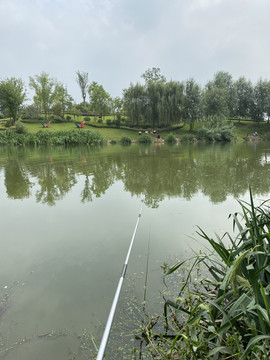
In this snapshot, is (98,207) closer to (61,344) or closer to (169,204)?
(169,204)

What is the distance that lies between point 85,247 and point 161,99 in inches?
1487

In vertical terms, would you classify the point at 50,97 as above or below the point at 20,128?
above

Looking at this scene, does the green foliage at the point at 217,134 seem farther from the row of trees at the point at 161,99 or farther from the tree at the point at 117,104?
the tree at the point at 117,104

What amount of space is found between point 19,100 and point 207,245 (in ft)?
143

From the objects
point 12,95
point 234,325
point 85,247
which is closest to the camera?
point 234,325

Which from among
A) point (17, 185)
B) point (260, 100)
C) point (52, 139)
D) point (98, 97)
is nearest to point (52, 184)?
point (17, 185)

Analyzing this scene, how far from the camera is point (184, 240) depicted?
3621mm

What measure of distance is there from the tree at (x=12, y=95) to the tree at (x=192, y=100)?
29.2m

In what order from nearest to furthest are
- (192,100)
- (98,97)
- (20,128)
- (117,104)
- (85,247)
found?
(85,247)
(20,128)
(192,100)
(98,97)
(117,104)

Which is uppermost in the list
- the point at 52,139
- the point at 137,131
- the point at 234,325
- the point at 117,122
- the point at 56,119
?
the point at 56,119

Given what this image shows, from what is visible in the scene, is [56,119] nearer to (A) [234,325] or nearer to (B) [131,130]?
(B) [131,130]

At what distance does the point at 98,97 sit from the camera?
46438mm

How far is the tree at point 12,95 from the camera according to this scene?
1471 inches

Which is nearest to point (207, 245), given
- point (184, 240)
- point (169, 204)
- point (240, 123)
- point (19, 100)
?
point (184, 240)
